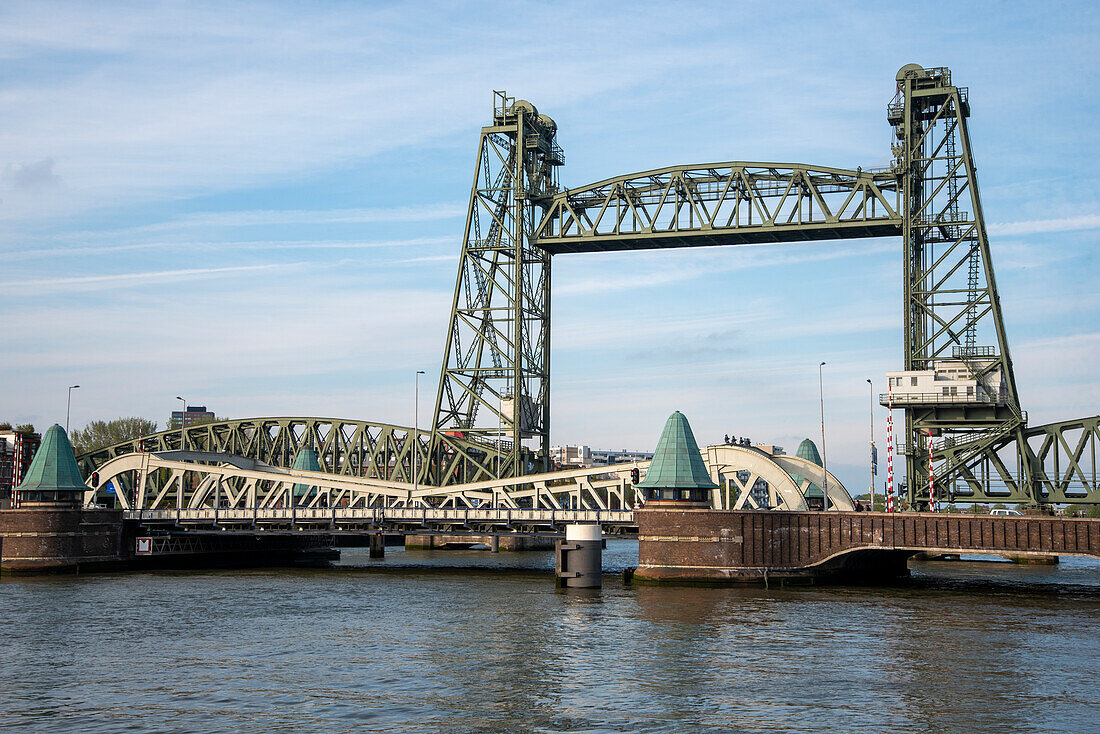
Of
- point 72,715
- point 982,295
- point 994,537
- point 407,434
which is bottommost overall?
point 72,715

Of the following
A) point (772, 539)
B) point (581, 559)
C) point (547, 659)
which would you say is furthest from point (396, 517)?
point (547, 659)

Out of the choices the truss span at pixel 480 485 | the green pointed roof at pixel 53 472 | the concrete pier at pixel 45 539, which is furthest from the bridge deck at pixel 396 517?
the green pointed roof at pixel 53 472

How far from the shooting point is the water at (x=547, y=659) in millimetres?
37875

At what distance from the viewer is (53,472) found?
3693 inches

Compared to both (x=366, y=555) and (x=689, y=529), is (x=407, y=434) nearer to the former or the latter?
(x=366, y=555)

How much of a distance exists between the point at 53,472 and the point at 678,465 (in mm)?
49656

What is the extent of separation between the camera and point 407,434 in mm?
136625

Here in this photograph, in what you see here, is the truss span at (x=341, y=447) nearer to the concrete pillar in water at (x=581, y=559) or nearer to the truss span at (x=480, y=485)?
the truss span at (x=480, y=485)

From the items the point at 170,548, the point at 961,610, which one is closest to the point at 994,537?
the point at 961,610

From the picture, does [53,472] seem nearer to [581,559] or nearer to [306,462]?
[581,559]

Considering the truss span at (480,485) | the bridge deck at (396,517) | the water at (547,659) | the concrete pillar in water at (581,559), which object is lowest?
the water at (547,659)

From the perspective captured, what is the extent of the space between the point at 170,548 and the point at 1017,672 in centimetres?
7900

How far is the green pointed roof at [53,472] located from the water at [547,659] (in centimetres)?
1550

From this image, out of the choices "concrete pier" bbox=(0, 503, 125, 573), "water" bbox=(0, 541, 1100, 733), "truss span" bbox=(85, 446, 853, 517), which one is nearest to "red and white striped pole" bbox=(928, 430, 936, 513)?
"truss span" bbox=(85, 446, 853, 517)
